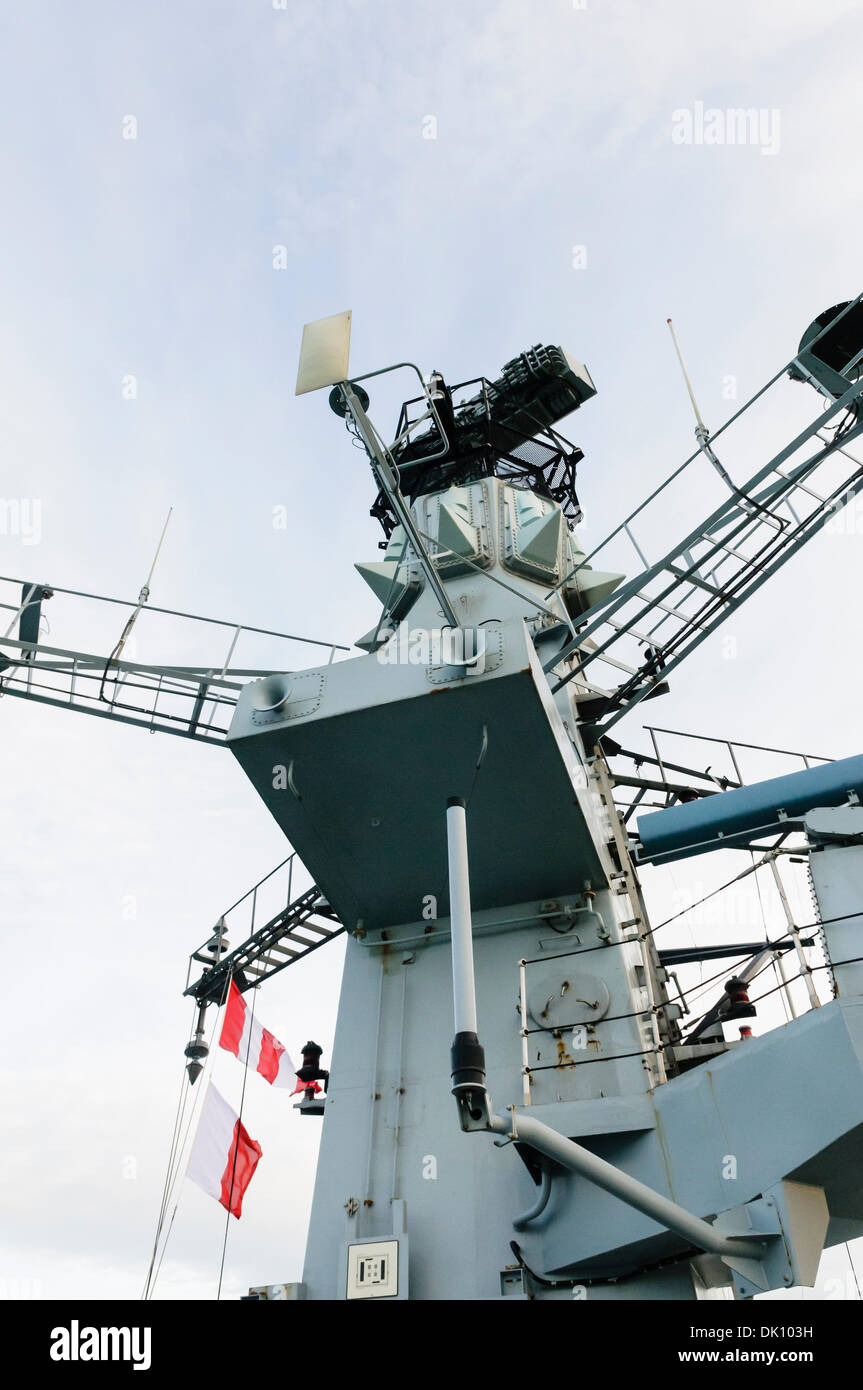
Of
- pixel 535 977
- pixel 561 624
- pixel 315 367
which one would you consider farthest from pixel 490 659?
pixel 535 977

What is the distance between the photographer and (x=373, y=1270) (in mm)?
7852

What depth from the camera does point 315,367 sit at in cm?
775

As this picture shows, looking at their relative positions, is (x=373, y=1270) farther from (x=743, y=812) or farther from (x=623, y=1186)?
(x=743, y=812)

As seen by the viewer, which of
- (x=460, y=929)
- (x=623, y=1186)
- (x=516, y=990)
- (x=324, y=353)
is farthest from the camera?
(x=516, y=990)

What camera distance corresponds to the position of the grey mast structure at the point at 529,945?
6.70 meters

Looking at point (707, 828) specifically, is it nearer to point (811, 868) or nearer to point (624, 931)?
point (624, 931)

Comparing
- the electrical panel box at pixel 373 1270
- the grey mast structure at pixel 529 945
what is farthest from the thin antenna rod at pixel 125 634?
the electrical panel box at pixel 373 1270

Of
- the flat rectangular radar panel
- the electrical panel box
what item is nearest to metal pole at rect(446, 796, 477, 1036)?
the electrical panel box

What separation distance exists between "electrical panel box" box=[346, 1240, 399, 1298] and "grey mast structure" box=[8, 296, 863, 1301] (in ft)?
0.06

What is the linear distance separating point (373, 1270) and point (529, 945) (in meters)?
3.26

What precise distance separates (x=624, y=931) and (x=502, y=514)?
5.61 m

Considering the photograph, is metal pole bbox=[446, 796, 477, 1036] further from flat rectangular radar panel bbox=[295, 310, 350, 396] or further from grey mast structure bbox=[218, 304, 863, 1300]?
flat rectangular radar panel bbox=[295, 310, 350, 396]

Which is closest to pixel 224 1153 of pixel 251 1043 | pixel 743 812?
pixel 251 1043

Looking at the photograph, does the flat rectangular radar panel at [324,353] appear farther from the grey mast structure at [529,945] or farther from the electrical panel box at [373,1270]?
the electrical panel box at [373,1270]
